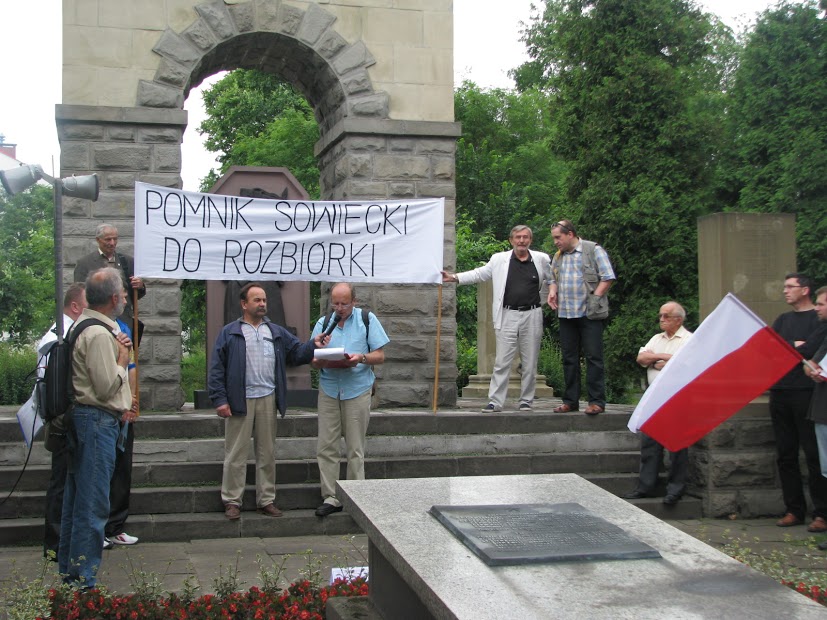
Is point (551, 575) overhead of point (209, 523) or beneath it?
overhead

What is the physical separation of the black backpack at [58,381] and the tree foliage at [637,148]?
1931 cm

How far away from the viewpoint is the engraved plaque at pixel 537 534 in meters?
3.93

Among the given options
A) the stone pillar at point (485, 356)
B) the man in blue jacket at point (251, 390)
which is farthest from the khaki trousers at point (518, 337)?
the stone pillar at point (485, 356)

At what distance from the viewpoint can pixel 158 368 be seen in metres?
10.5

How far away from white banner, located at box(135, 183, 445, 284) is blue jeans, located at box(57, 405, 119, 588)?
3141 millimetres

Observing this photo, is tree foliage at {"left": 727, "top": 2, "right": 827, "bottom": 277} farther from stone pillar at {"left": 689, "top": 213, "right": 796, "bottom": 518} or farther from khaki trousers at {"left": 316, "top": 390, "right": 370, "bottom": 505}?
khaki trousers at {"left": 316, "top": 390, "right": 370, "bottom": 505}

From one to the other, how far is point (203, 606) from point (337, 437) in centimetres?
304

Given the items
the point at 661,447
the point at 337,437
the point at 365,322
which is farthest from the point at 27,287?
the point at 661,447

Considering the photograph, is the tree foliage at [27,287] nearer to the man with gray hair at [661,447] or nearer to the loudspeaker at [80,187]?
the loudspeaker at [80,187]

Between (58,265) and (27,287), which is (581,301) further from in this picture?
(27,287)

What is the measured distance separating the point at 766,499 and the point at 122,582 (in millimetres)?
5899

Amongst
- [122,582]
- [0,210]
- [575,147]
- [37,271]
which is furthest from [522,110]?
[122,582]

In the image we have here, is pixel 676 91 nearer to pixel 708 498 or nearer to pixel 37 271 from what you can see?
pixel 708 498

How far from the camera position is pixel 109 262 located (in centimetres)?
902
